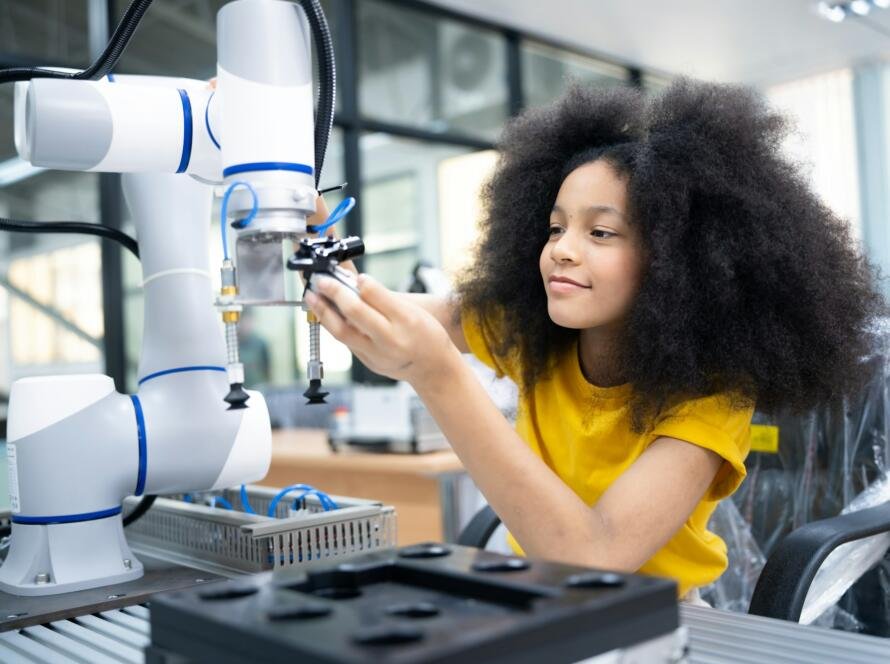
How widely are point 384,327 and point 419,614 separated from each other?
0.97 feet

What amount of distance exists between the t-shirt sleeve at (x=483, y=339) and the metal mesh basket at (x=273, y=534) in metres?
0.34

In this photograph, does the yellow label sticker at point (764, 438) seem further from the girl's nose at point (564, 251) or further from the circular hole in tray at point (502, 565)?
the circular hole in tray at point (502, 565)

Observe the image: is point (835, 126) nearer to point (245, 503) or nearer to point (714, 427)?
point (714, 427)

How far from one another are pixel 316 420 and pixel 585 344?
2466 millimetres

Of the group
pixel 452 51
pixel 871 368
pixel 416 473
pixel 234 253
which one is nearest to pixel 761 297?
pixel 871 368

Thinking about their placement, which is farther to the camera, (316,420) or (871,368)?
(316,420)

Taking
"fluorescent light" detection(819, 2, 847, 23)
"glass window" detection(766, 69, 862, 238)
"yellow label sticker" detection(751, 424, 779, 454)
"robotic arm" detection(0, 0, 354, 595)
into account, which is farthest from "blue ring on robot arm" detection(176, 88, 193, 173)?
"glass window" detection(766, 69, 862, 238)

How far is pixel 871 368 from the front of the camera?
121cm

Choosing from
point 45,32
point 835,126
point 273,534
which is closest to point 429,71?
point 45,32

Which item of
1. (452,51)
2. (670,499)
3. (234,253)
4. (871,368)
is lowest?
(670,499)

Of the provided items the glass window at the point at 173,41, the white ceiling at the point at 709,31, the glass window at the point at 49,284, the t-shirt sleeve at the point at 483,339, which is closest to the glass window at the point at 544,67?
the white ceiling at the point at 709,31

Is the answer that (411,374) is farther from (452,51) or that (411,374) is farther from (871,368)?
(452,51)

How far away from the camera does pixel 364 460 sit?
2205 millimetres

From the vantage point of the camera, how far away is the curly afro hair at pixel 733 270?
0.95m
